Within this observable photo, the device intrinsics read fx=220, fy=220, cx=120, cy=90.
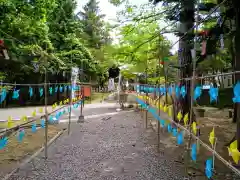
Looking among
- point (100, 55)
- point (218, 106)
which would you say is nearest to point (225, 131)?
point (218, 106)

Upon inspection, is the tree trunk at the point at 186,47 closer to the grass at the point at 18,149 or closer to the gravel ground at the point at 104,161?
the gravel ground at the point at 104,161

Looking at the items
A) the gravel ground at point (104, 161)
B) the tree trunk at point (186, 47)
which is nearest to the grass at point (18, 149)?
the gravel ground at point (104, 161)

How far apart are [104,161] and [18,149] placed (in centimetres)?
255

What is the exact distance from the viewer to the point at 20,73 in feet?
55.3

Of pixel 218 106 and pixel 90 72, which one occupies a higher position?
pixel 90 72

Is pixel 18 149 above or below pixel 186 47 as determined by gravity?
below

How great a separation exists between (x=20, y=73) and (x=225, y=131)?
1462 centimetres

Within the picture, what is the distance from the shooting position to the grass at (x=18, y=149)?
495 centimetres

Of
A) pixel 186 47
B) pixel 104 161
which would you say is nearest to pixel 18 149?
pixel 104 161

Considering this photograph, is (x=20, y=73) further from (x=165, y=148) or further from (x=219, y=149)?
(x=219, y=149)

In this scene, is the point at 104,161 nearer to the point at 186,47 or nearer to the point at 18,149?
the point at 18,149

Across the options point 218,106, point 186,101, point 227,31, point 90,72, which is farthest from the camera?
point 90,72

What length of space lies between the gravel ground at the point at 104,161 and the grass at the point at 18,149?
0.42m

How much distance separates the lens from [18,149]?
237 inches
